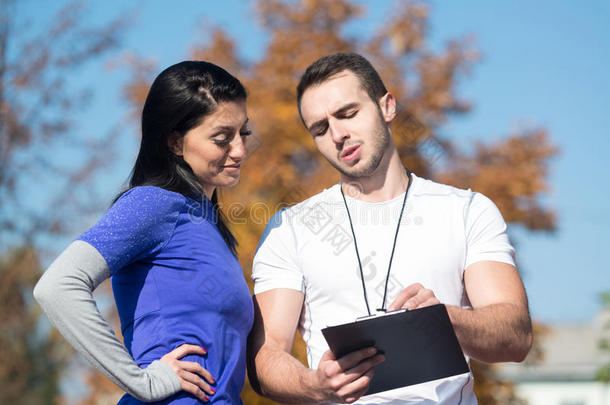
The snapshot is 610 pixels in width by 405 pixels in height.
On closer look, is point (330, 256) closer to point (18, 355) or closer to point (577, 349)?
point (18, 355)

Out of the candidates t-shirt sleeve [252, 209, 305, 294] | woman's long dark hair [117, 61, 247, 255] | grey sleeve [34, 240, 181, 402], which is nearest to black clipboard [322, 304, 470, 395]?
grey sleeve [34, 240, 181, 402]

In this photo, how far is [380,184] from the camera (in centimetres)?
309

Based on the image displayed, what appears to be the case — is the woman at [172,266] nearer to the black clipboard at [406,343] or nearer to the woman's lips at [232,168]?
the woman's lips at [232,168]

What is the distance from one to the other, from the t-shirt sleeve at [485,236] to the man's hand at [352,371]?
83cm

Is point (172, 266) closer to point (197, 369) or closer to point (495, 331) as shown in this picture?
point (197, 369)

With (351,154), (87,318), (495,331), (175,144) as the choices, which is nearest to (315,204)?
(351,154)

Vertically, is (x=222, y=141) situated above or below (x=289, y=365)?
above

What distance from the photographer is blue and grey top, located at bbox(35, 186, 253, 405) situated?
7.47ft

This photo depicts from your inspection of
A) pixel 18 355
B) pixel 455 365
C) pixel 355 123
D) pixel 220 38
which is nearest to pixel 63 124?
pixel 220 38

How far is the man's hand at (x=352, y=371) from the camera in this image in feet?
6.71

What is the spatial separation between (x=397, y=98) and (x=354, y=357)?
770 centimetres

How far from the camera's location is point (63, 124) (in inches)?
436

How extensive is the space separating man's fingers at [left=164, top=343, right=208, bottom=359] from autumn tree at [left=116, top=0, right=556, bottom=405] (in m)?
5.92

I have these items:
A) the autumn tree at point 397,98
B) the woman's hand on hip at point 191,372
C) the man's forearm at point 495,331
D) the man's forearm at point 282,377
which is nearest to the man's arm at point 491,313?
the man's forearm at point 495,331
